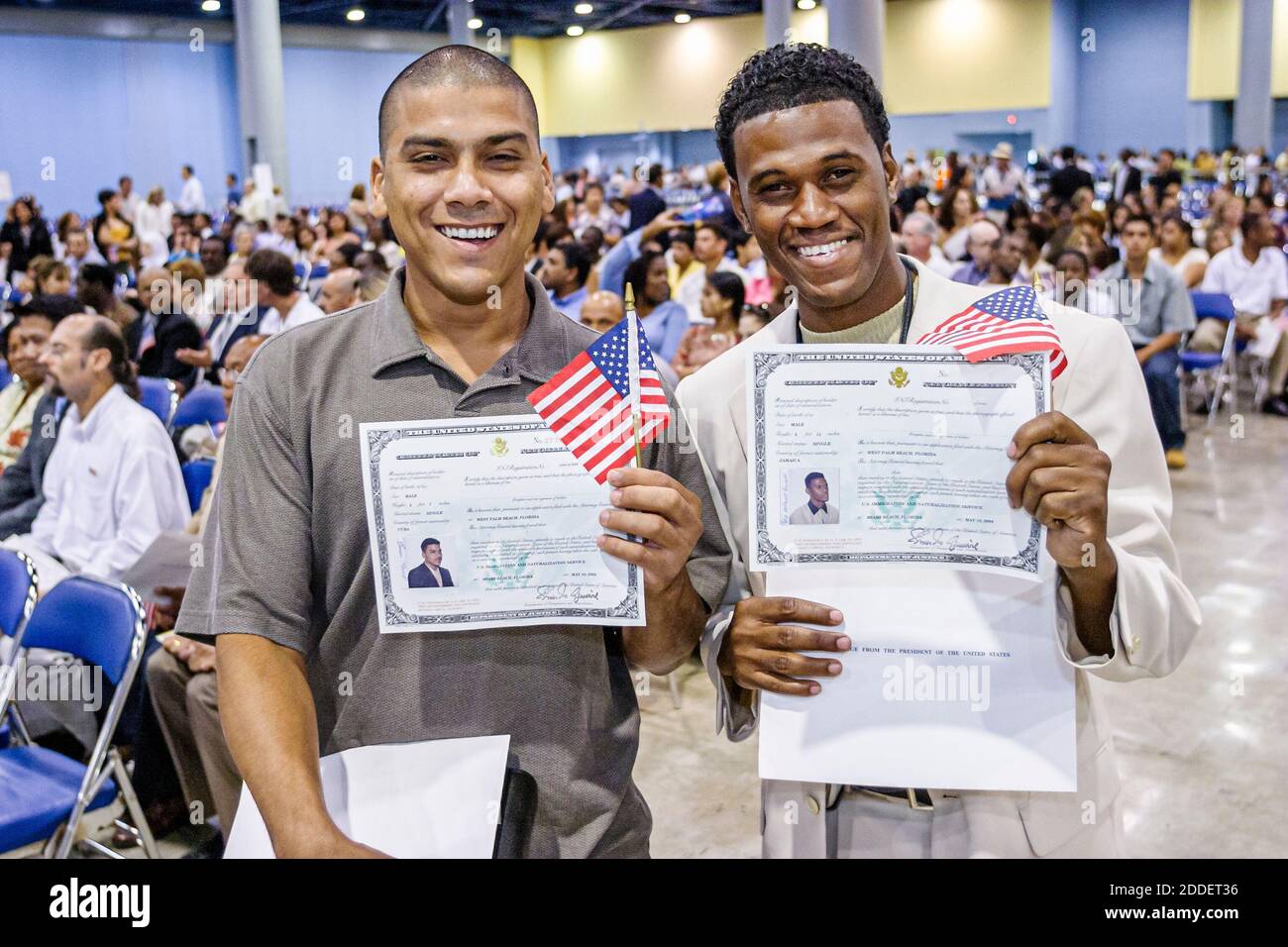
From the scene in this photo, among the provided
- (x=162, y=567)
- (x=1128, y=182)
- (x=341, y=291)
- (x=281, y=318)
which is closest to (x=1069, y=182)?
(x=1128, y=182)

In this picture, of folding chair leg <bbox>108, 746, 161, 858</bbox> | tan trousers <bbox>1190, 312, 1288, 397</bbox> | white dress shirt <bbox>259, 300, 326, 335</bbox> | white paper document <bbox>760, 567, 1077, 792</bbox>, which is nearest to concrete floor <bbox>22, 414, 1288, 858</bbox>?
folding chair leg <bbox>108, 746, 161, 858</bbox>

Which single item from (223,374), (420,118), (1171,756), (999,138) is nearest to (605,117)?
(999,138)

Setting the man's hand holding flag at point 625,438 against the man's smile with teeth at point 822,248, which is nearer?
the man's hand holding flag at point 625,438

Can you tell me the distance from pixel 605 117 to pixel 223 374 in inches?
1157

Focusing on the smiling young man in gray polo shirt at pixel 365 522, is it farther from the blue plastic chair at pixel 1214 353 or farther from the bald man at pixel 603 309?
the blue plastic chair at pixel 1214 353

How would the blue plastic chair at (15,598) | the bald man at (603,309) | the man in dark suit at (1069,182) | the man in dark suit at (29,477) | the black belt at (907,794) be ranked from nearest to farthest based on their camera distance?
the black belt at (907,794), the blue plastic chair at (15,598), the man in dark suit at (29,477), the bald man at (603,309), the man in dark suit at (1069,182)

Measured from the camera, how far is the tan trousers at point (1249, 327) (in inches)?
373

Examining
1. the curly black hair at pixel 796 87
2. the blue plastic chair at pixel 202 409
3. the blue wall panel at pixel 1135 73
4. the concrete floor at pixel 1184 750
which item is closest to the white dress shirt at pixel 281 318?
the blue plastic chair at pixel 202 409

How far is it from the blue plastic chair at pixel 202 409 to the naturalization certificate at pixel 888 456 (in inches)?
188

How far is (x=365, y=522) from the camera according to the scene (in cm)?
160

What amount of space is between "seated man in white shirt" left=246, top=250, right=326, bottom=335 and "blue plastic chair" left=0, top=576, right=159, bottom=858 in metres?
3.97

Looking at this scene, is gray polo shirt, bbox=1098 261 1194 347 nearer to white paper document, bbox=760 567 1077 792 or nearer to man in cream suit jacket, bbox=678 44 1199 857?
man in cream suit jacket, bbox=678 44 1199 857

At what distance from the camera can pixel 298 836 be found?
145 centimetres

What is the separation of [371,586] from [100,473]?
3332 mm
